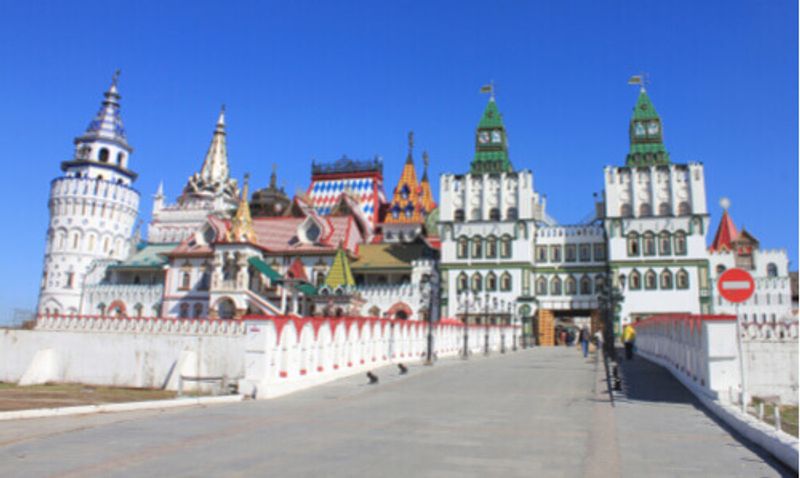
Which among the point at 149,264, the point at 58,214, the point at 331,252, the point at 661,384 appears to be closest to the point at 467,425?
the point at 661,384

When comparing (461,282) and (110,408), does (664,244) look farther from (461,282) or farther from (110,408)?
(110,408)

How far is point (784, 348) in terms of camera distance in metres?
16.2

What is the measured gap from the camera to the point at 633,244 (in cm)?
4519

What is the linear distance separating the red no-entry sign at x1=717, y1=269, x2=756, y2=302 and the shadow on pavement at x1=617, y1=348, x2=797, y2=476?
191 centimetres

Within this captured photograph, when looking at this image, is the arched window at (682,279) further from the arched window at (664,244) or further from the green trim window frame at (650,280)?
the arched window at (664,244)

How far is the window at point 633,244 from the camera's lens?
45.0 m

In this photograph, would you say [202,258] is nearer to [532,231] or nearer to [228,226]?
[228,226]

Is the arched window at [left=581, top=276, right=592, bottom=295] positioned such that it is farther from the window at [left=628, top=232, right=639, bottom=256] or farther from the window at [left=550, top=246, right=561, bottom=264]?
the window at [left=628, top=232, right=639, bottom=256]

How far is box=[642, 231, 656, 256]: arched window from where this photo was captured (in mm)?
44656

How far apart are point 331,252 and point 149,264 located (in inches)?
698

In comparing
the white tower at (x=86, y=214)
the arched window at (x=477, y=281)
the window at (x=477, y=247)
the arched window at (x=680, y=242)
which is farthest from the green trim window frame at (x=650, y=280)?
the white tower at (x=86, y=214)

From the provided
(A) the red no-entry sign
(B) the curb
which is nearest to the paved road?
(B) the curb

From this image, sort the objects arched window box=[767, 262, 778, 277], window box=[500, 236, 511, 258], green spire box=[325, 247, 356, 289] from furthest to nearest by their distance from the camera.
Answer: arched window box=[767, 262, 778, 277]
window box=[500, 236, 511, 258]
green spire box=[325, 247, 356, 289]

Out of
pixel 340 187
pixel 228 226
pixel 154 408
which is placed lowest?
pixel 154 408
